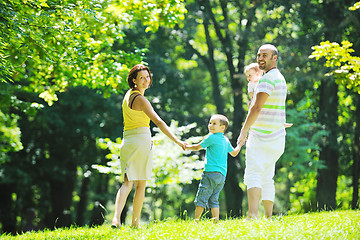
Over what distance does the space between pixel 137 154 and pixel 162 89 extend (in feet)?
51.6

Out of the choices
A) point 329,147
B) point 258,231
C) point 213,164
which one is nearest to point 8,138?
point 329,147

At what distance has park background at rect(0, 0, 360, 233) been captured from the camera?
7.90 meters

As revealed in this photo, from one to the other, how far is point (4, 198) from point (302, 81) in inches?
637

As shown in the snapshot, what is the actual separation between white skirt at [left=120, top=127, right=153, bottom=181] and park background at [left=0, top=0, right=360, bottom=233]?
6.41ft

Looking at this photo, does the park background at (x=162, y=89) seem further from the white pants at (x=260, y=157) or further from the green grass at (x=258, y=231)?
the green grass at (x=258, y=231)

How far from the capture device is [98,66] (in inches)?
384

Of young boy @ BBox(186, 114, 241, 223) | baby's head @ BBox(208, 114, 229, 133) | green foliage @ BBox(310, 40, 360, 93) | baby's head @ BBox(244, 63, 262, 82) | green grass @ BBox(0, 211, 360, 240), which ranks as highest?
green foliage @ BBox(310, 40, 360, 93)

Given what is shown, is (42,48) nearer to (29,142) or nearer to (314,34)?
(314,34)

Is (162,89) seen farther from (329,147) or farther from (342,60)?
(342,60)

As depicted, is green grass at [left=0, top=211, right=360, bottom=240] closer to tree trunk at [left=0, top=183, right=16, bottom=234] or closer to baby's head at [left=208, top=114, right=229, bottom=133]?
baby's head at [left=208, top=114, right=229, bottom=133]

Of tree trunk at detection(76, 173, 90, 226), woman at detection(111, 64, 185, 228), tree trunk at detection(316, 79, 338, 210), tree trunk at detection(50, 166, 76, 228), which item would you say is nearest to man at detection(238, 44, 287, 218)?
woman at detection(111, 64, 185, 228)

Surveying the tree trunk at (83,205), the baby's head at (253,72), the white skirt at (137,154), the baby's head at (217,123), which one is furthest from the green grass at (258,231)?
the tree trunk at (83,205)

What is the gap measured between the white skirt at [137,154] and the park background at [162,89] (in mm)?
1953

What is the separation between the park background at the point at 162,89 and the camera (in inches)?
311
